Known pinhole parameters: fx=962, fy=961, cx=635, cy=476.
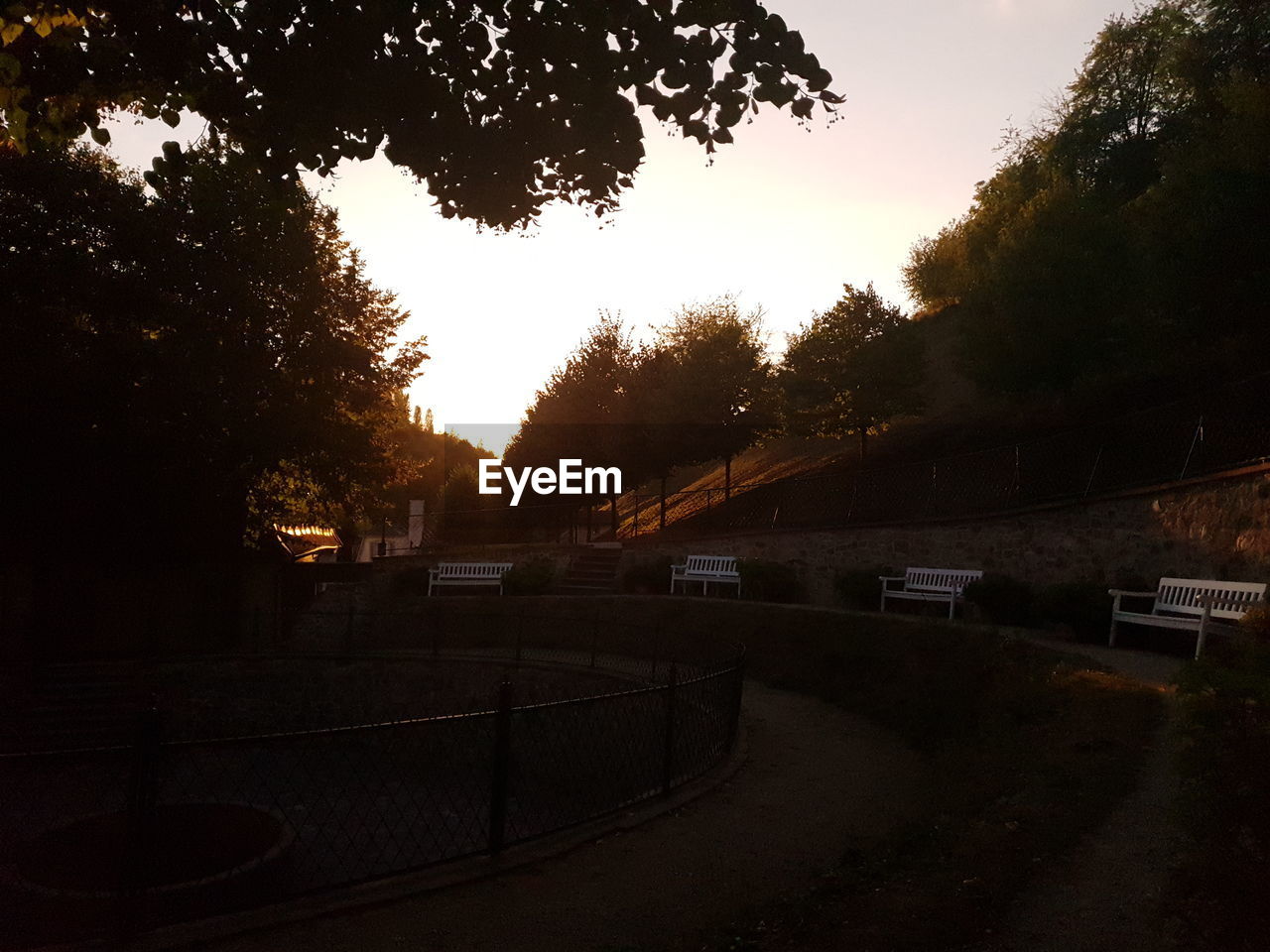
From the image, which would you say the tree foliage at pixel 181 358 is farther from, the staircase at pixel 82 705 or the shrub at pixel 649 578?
the shrub at pixel 649 578

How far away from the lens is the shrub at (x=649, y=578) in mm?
23703

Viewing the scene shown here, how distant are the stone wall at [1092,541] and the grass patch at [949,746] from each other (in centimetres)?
341

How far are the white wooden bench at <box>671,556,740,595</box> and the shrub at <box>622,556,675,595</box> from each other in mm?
270

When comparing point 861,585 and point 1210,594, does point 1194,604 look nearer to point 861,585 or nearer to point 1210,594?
point 1210,594

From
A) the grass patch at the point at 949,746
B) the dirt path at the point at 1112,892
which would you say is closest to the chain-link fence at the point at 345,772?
the grass patch at the point at 949,746

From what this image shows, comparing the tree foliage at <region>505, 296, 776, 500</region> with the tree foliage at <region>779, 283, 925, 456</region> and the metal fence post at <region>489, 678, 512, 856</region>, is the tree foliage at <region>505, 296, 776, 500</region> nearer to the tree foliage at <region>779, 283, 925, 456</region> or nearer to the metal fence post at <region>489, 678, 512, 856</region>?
the tree foliage at <region>779, 283, 925, 456</region>

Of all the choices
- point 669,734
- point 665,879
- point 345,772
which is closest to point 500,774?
point 665,879

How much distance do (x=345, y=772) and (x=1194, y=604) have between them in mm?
14354

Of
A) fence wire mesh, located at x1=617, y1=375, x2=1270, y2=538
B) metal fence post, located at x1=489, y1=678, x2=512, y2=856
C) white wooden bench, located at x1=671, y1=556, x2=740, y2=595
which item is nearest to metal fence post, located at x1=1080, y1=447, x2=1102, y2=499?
fence wire mesh, located at x1=617, y1=375, x2=1270, y2=538

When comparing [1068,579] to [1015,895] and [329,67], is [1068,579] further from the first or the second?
[329,67]

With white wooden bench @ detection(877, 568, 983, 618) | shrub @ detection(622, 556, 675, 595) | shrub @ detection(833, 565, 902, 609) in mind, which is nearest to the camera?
white wooden bench @ detection(877, 568, 983, 618)

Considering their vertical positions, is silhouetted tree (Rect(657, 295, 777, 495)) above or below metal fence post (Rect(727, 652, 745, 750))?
above

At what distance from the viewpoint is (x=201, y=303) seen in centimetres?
2097

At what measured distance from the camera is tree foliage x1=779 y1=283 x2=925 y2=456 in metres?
30.5
